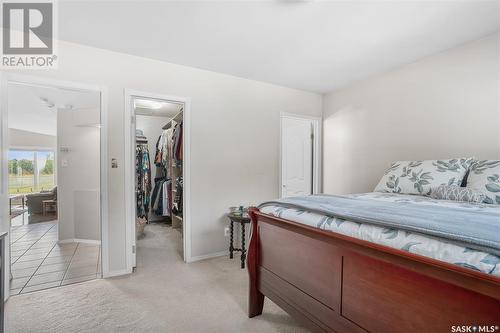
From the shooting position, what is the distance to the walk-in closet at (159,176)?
12.3 ft

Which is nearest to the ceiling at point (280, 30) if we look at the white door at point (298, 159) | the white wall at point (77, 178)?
the white door at point (298, 159)

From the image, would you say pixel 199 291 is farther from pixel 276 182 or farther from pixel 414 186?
pixel 414 186

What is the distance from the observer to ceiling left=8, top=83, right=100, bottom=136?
373cm

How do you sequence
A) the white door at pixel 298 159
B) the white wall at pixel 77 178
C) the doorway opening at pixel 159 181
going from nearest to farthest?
the doorway opening at pixel 159 181, the white wall at pixel 77 178, the white door at pixel 298 159

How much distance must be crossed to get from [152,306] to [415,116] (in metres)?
3.31

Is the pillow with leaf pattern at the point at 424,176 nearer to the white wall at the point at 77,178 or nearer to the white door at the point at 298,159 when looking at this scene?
the white door at the point at 298,159

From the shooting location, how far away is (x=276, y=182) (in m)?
3.56

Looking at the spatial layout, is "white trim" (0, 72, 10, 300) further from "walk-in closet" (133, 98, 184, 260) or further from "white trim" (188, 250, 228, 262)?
"white trim" (188, 250, 228, 262)

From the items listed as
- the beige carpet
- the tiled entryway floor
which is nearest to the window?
the tiled entryway floor

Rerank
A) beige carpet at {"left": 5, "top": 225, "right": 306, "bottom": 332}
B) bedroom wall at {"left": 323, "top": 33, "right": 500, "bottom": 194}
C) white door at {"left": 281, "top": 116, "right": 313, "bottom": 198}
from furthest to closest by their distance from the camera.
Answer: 1. white door at {"left": 281, "top": 116, "right": 313, "bottom": 198}
2. bedroom wall at {"left": 323, "top": 33, "right": 500, "bottom": 194}
3. beige carpet at {"left": 5, "top": 225, "right": 306, "bottom": 332}

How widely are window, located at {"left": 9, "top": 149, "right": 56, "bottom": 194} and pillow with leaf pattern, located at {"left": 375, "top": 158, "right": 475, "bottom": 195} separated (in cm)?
1016

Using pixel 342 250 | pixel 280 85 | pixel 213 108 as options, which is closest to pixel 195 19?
pixel 213 108

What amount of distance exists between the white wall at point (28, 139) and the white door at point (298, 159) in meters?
8.71

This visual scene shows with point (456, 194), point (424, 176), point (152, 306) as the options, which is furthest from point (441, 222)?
point (152, 306)
